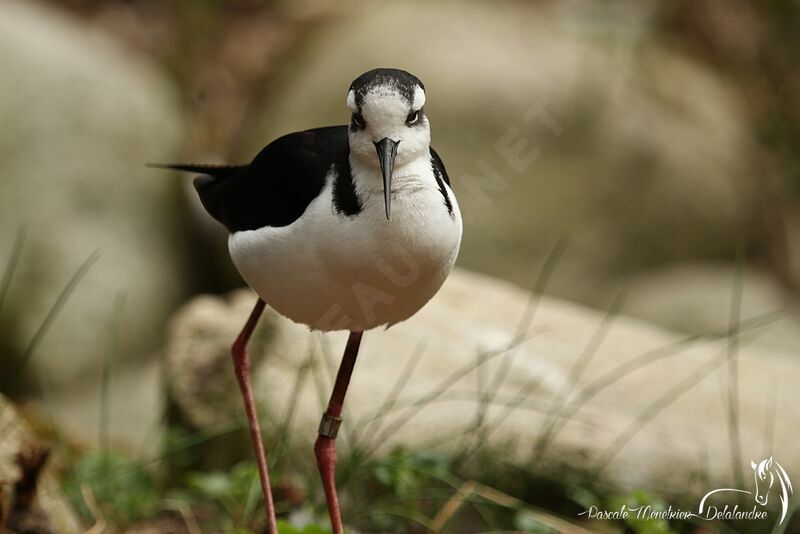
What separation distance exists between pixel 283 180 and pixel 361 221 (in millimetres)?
266

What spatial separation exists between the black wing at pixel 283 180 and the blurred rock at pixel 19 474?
84 cm

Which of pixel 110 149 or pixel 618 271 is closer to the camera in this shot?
pixel 110 149

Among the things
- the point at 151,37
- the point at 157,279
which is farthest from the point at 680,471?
the point at 151,37

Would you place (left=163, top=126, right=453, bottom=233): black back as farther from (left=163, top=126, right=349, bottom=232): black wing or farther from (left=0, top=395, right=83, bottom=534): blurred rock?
(left=0, top=395, right=83, bottom=534): blurred rock

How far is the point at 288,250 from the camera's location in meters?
1.85

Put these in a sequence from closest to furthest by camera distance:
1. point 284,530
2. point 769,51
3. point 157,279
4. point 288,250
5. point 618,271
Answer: point 288,250, point 284,530, point 157,279, point 618,271, point 769,51

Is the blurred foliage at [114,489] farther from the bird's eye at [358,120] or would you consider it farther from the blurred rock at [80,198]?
the blurred rock at [80,198]

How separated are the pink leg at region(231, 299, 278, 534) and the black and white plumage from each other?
30 centimetres

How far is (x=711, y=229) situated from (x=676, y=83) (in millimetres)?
899

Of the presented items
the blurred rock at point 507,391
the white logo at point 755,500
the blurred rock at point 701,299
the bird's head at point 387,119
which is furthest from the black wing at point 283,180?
the blurred rock at point 701,299

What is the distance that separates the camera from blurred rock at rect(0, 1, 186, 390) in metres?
4.49

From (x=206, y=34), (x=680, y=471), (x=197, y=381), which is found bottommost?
(x=680, y=471)

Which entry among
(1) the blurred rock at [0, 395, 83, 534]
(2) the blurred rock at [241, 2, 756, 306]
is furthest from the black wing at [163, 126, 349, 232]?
(2) the blurred rock at [241, 2, 756, 306]

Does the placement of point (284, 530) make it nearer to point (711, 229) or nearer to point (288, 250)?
point (288, 250)
